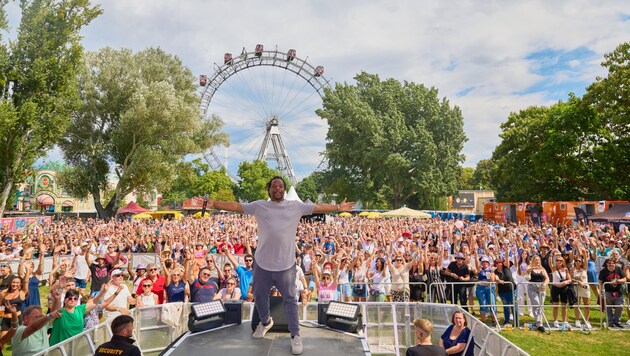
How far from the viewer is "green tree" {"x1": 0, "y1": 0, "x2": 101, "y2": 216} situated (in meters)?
20.6

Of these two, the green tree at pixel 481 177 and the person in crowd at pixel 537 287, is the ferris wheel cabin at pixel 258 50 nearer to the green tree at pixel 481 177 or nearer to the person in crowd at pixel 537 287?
the green tree at pixel 481 177

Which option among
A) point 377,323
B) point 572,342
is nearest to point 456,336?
point 377,323

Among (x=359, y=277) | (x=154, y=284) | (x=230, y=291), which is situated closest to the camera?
(x=154, y=284)

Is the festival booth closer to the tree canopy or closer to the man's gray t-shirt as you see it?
the tree canopy

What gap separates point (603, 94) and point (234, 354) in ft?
114

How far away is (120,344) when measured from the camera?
3.80 m

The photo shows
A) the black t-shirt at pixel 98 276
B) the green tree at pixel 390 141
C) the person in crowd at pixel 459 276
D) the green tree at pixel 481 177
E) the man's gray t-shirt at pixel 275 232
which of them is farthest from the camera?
the green tree at pixel 481 177

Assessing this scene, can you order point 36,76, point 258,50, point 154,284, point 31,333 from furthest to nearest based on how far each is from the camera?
point 258,50 < point 36,76 < point 154,284 < point 31,333

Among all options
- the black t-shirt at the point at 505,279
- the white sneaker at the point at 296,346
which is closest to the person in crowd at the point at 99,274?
the white sneaker at the point at 296,346

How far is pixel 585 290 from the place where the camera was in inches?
368

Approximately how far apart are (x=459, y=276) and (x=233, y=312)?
581cm

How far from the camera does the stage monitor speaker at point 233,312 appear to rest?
18.3 ft

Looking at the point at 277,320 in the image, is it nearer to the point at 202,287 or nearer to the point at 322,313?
the point at 322,313

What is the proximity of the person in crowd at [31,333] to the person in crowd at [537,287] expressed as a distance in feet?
28.9
